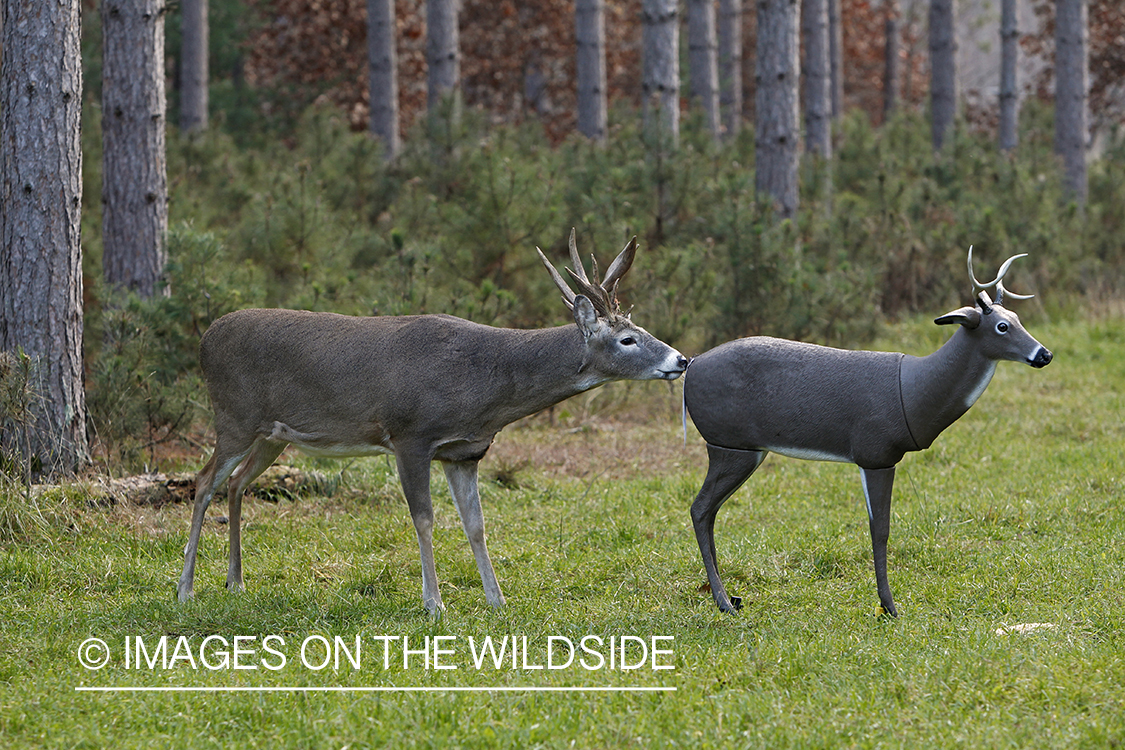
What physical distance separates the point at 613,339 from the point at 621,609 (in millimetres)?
1317

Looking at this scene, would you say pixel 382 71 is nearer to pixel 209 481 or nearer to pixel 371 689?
pixel 209 481

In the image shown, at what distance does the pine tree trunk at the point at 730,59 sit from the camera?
2673cm

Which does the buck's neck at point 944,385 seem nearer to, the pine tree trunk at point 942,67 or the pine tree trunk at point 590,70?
the pine tree trunk at point 590,70

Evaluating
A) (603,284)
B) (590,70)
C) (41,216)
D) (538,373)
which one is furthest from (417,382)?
(590,70)

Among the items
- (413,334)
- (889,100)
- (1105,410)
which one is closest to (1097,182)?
(1105,410)

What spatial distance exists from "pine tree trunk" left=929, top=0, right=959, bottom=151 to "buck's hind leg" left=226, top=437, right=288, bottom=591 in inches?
730

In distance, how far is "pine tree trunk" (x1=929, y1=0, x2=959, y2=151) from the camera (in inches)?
878

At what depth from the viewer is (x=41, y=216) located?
7520 mm

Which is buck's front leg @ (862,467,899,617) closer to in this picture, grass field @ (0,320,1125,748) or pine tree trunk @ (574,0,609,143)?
grass field @ (0,320,1125,748)

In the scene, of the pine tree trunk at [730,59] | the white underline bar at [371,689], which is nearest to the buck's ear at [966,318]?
the white underline bar at [371,689]

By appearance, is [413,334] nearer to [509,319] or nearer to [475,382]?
[475,382]

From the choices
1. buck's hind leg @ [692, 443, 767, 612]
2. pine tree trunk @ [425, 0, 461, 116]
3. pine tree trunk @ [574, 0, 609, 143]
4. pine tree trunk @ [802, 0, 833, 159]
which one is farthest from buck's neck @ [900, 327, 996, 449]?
pine tree trunk @ [802, 0, 833, 159]

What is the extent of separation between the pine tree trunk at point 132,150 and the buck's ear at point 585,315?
493 centimetres

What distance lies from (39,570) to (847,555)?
429 cm
